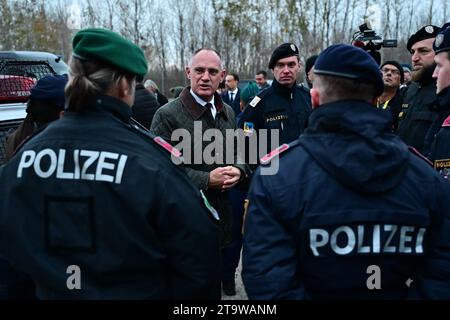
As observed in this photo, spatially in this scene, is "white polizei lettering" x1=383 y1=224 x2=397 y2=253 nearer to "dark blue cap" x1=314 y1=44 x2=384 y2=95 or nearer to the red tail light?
"dark blue cap" x1=314 y1=44 x2=384 y2=95

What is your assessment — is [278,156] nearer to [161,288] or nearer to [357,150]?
[357,150]

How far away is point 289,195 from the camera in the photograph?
1463 millimetres

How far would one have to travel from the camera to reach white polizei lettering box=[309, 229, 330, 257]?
57.0 inches

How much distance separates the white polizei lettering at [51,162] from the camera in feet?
4.91

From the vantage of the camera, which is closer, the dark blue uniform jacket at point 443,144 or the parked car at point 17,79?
the dark blue uniform jacket at point 443,144

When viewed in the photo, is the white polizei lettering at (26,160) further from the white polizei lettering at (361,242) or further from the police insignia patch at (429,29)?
the police insignia patch at (429,29)

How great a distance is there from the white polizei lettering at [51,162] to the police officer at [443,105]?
1.83m

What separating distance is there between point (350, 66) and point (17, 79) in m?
2.72

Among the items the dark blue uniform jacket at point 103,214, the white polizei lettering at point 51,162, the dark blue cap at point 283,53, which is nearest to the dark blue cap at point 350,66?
the dark blue uniform jacket at point 103,214

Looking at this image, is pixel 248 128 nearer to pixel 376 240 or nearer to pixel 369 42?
pixel 369 42

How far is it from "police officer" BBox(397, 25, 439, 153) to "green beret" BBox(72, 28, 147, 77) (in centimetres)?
221

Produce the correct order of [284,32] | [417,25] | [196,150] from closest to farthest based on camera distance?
[196,150]
[284,32]
[417,25]
